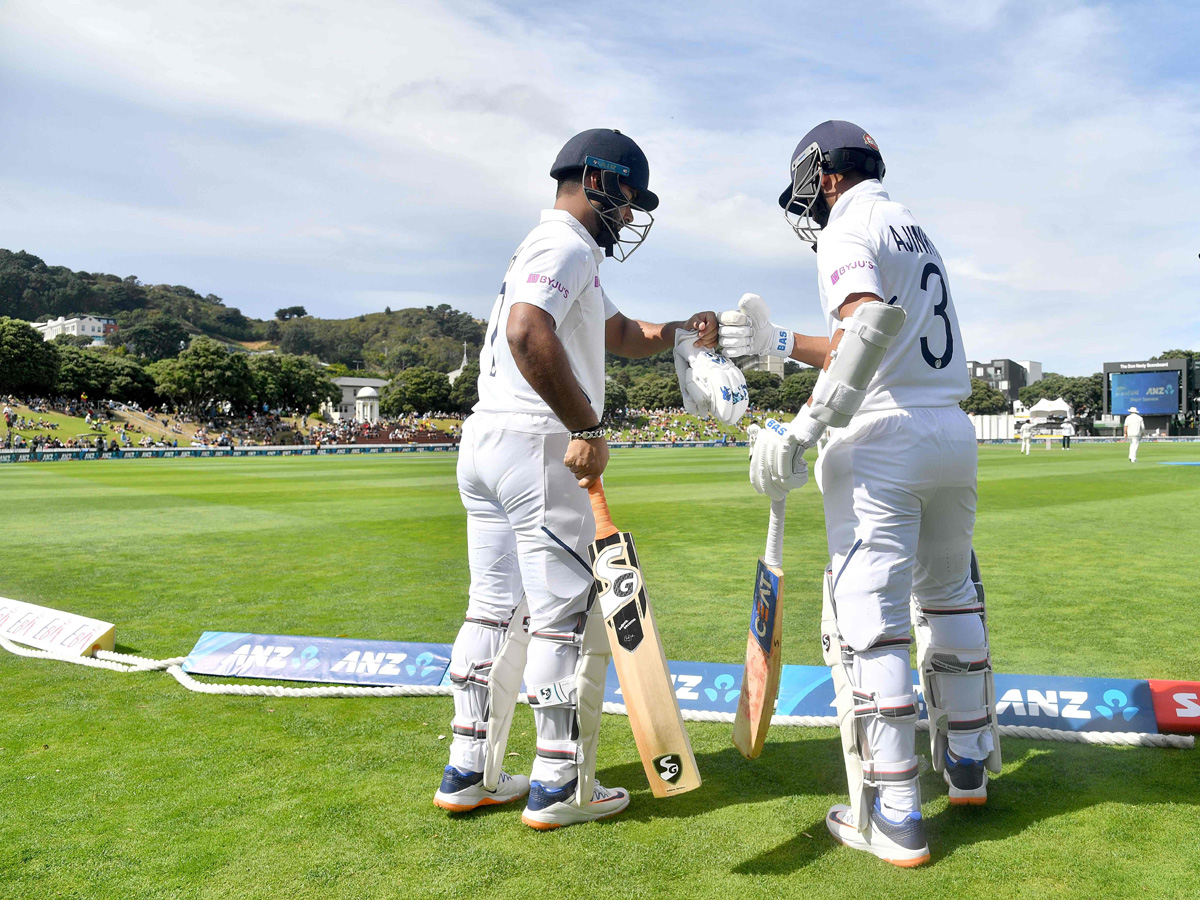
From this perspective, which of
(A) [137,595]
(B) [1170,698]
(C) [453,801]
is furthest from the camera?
(A) [137,595]

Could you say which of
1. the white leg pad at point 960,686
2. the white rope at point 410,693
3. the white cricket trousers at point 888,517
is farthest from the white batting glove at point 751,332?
the white rope at point 410,693

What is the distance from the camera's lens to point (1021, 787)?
131 inches

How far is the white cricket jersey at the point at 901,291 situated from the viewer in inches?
116

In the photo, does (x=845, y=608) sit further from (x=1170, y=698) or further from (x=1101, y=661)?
(x=1101, y=661)

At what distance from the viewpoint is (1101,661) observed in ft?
16.4

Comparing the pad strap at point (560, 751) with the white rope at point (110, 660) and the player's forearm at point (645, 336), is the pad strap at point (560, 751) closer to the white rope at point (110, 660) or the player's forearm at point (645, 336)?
the player's forearm at point (645, 336)

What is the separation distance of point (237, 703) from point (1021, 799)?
3.80 meters

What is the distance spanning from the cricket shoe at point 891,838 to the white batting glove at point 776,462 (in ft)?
3.86

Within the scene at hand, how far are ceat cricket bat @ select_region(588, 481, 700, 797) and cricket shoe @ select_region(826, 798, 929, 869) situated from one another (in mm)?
566

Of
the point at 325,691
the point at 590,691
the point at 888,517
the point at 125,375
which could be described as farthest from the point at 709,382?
the point at 125,375

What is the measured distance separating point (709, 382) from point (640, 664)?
122 centimetres

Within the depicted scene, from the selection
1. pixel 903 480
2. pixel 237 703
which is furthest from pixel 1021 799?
pixel 237 703

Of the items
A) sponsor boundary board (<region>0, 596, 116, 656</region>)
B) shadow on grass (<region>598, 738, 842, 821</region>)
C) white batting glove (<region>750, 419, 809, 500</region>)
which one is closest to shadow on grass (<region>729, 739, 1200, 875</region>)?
shadow on grass (<region>598, 738, 842, 821</region>)

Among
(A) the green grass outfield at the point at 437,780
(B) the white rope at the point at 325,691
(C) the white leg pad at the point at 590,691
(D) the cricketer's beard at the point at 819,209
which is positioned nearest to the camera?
(A) the green grass outfield at the point at 437,780
